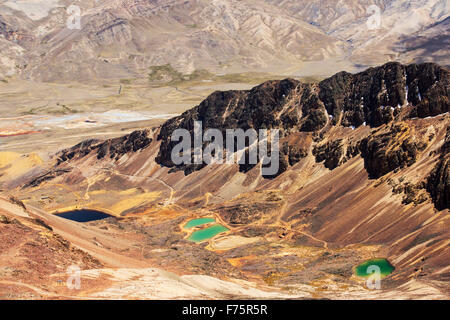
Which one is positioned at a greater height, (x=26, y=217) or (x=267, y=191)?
(x=267, y=191)

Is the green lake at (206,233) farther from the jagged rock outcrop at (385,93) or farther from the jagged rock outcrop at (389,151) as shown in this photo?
the jagged rock outcrop at (385,93)

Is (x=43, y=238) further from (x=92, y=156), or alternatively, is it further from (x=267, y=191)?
(x=92, y=156)

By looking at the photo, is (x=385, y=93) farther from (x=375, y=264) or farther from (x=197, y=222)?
(x=197, y=222)

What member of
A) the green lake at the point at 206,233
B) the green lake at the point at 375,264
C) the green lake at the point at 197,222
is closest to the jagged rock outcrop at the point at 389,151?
the green lake at the point at 375,264

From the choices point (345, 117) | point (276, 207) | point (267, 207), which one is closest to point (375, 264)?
point (276, 207)
